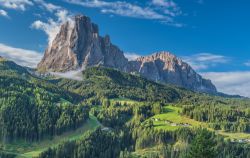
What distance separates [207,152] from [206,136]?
3.51 m

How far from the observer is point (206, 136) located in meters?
75.2

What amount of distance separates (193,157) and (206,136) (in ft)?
16.5

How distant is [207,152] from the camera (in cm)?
7288

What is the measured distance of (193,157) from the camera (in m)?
73.0

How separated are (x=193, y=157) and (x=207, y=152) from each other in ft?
8.81
